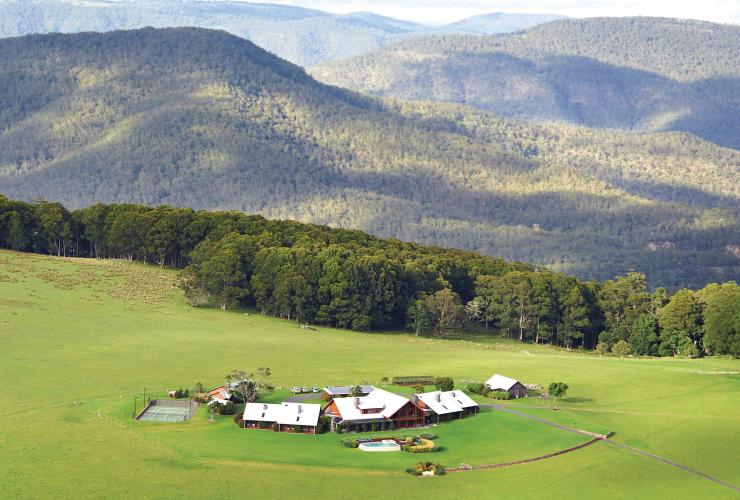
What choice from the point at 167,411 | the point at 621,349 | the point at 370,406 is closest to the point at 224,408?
the point at 167,411

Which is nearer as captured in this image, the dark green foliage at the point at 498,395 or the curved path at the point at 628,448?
the curved path at the point at 628,448

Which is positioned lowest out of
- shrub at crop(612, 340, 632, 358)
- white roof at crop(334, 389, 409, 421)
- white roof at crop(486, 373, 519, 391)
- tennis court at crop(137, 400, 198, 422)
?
tennis court at crop(137, 400, 198, 422)

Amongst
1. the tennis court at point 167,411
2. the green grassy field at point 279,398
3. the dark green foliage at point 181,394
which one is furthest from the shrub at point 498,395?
the dark green foliage at point 181,394

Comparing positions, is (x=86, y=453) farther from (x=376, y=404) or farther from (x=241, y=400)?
(x=376, y=404)

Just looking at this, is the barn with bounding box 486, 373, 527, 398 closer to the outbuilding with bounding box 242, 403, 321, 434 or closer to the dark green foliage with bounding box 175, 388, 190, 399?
the outbuilding with bounding box 242, 403, 321, 434

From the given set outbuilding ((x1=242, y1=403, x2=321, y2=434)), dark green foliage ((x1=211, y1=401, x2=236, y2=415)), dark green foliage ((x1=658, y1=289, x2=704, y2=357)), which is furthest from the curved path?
dark green foliage ((x1=658, y1=289, x2=704, y2=357))

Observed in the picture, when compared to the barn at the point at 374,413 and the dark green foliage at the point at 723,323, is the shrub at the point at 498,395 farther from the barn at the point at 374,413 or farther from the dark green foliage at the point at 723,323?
the dark green foliage at the point at 723,323

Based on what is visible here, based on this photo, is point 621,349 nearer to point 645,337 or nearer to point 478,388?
point 645,337
